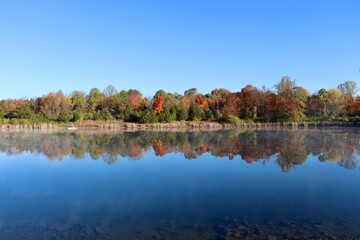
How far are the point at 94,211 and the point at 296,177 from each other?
20.1 ft

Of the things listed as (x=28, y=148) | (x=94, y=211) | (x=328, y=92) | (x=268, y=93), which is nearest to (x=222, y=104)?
(x=268, y=93)

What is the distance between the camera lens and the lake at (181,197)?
5.39 metres

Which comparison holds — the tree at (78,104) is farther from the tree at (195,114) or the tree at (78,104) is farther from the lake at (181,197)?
the lake at (181,197)

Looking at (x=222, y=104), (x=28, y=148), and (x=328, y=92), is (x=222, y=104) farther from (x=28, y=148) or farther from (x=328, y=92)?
(x=28, y=148)

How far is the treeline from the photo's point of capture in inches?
1741

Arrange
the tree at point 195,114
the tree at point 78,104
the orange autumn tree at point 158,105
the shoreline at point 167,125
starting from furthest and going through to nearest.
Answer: the orange autumn tree at point 158,105 < the tree at point 195,114 < the tree at point 78,104 < the shoreline at point 167,125

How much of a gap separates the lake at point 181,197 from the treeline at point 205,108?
3085cm

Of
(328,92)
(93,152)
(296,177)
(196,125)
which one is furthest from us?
(328,92)

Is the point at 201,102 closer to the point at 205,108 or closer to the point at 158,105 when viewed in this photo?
the point at 205,108

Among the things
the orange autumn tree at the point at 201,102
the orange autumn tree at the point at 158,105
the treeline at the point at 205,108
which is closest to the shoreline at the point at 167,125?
the treeline at the point at 205,108

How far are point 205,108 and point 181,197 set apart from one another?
4424 centimetres

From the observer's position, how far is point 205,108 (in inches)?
2024

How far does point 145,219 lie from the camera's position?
234 inches

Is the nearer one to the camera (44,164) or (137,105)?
(44,164)
